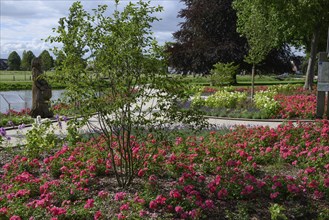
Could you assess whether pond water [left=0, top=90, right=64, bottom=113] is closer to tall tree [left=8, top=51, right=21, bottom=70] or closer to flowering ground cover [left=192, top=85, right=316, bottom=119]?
flowering ground cover [left=192, top=85, right=316, bottom=119]

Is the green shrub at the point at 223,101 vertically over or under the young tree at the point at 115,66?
under

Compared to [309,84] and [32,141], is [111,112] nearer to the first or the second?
[32,141]

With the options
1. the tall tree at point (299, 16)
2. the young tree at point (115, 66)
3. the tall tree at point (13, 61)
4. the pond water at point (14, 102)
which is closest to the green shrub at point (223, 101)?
the pond water at point (14, 102)

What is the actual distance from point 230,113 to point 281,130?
535 centimetres

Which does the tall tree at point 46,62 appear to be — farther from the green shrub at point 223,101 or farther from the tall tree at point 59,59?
the green shrub at point 223,101

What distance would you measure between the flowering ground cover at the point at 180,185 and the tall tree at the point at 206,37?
28036mm

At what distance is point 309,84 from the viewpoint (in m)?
24.5

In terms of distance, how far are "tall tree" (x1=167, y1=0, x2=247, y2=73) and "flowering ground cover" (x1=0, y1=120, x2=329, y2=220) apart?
92.0 ft

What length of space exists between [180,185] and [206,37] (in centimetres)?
3243

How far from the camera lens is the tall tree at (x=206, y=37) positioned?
35.7 m

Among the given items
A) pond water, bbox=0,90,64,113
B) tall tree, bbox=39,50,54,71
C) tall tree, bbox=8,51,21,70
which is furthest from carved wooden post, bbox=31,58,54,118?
tall tree, bbox=8,51,21,70

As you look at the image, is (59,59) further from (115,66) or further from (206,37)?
(206,37)

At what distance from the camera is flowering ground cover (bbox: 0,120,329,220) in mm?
5016

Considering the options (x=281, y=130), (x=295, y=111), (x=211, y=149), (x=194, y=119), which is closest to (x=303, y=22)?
(x=295, y=111)
